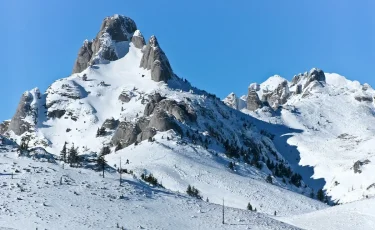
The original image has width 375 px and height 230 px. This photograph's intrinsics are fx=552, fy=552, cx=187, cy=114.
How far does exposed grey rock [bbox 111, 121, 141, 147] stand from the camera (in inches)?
6083

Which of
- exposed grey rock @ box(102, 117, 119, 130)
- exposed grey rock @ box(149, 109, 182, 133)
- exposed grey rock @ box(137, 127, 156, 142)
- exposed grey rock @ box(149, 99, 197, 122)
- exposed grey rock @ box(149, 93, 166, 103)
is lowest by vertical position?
exposed grey rock @ box(137, 127, 156, 142)

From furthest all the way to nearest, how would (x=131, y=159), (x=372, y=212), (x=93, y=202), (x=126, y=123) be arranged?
(x=126, y=123) → (x=131, y=159) → (x=372, y=212) → (x=93, y=202)

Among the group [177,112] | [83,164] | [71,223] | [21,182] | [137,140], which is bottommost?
[71,223]

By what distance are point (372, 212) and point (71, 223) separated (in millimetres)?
40656

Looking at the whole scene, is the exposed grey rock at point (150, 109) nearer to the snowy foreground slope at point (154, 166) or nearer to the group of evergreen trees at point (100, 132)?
the snowy foreground slope at point (154, 166)

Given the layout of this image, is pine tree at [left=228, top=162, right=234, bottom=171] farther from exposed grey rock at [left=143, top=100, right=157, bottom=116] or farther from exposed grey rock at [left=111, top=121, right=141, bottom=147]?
exposed grey rock at [left=143, top=100, right=157, bottom=116]

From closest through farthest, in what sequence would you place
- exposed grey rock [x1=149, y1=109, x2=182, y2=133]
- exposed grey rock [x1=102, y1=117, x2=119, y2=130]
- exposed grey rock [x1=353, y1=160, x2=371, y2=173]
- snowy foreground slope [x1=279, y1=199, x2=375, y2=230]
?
snowy foreground slope [x1=279, y1=199, x2=375, y2=230]
exposed grey rock [x1=149, y1=109, x2=182, y2=133]
exposed grey rock [x1=353, y1=160, x2=371, y2=173]
exposed grey rock [x1=102, y1=117, x2=119, y2=130]

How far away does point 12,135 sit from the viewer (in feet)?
630

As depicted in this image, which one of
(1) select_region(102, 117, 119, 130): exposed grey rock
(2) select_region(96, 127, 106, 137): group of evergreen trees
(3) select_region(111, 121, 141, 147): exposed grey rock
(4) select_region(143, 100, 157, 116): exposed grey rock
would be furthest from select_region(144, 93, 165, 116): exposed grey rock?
(2) select_region(96, 127, 106, 137): group of evergreen trees

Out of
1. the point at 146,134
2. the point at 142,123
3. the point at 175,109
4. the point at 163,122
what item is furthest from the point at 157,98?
the point at 146,134

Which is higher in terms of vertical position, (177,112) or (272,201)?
(177,112)

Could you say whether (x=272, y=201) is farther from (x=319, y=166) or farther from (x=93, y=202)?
(x=319, y=166)

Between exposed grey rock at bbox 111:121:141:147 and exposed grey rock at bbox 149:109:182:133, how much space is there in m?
5.27

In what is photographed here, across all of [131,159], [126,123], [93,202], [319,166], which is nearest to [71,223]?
[93,202]
